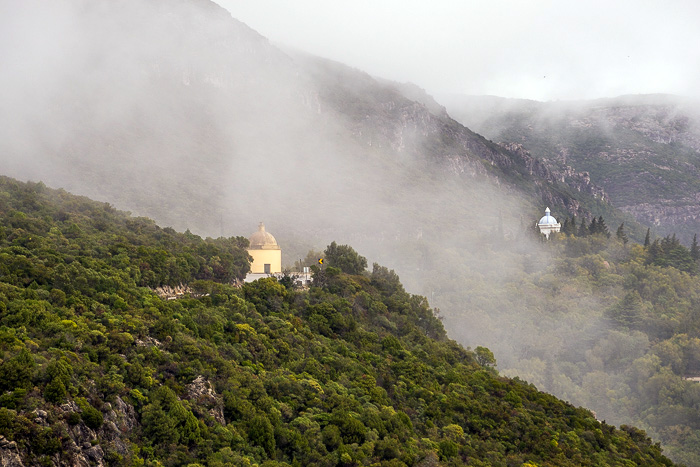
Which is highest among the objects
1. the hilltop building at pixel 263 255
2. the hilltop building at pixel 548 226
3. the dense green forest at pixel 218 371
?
the hilltop building at pixel 548 226

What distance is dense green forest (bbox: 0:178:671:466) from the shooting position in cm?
2670

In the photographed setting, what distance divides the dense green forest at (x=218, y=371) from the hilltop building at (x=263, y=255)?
15.2 ft

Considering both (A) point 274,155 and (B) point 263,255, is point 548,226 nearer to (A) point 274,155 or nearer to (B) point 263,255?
(A) point 274,155

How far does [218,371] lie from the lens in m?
34.6

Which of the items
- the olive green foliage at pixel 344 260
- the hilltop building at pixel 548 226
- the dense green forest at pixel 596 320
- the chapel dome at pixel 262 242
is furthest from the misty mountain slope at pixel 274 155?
the chapel dome at pixel 262 242

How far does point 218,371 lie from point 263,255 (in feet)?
106

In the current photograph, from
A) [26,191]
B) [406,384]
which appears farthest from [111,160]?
[406,384]

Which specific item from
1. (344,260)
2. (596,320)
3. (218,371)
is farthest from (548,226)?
(218,371)

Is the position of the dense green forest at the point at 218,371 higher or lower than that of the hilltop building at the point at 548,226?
lower

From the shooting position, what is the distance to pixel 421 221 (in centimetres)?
14225

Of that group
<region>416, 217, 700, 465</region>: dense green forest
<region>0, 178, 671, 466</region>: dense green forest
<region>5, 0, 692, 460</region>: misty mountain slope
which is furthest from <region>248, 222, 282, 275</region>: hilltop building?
<region>5, 0, 692, 460</region>: misty mountain slope

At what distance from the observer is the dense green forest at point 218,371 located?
26703mm

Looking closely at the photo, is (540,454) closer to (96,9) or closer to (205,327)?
(205,327)

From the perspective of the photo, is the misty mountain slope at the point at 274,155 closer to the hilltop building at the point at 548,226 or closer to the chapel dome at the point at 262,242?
the hilltop building at the point at 548,226
